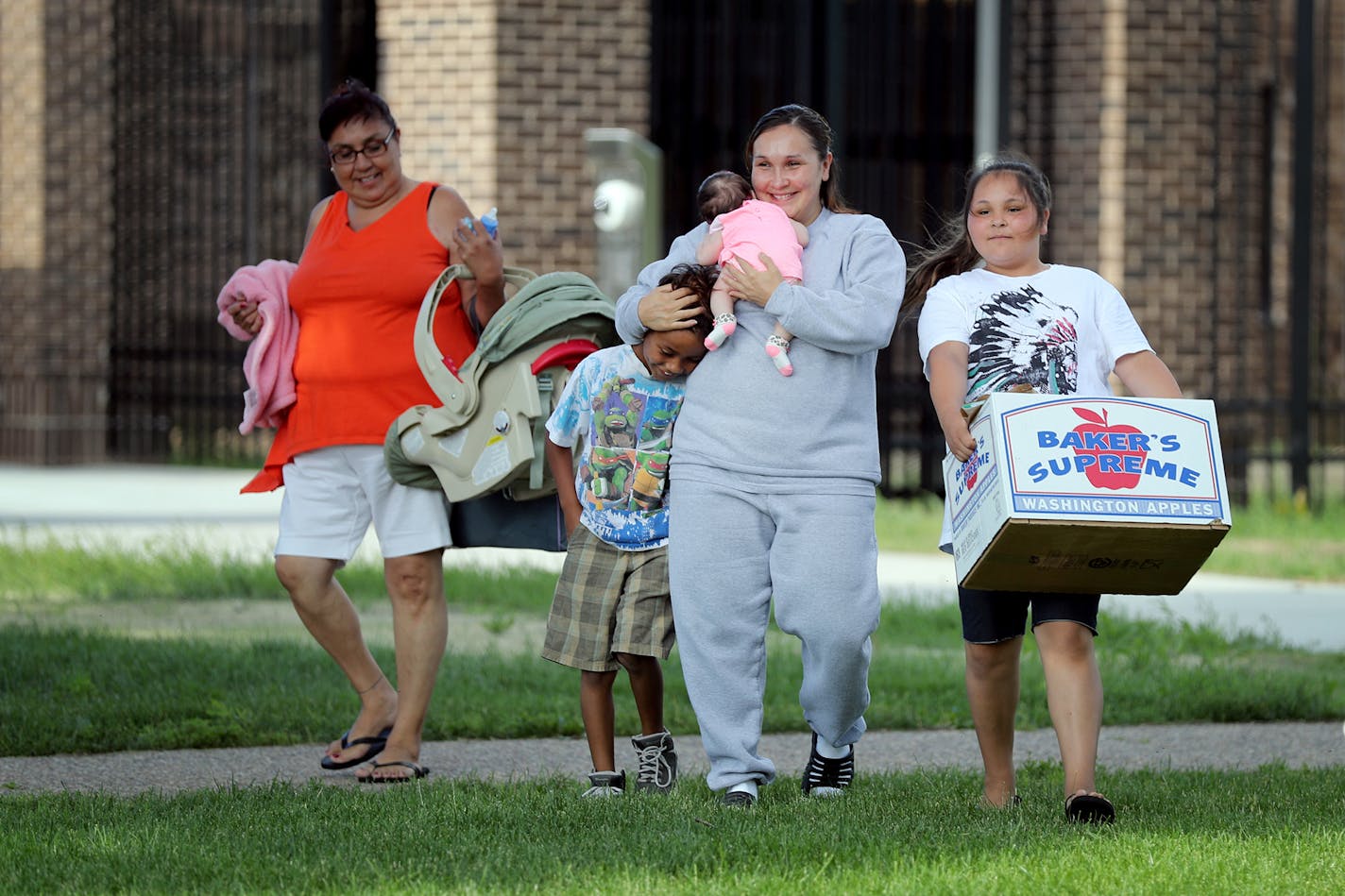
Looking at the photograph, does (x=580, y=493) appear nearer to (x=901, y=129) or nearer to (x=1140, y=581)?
(x=1140, y=581)

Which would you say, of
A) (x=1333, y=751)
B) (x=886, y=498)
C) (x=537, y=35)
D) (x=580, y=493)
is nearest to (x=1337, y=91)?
(x=886, y=498)

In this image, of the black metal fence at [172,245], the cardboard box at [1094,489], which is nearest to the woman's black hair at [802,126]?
the cardboard box at [1094,489]

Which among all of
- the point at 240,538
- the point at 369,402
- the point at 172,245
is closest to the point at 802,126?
the point at 369,402

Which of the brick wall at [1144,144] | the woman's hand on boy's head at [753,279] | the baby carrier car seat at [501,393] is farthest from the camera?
the brick wall at [1144,144]

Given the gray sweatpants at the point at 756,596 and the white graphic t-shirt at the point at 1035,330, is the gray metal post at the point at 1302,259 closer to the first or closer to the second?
the white graphic t-shirt at the point at 1035,330

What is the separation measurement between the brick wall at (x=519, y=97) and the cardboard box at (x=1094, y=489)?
333 inches

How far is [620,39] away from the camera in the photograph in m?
13.1

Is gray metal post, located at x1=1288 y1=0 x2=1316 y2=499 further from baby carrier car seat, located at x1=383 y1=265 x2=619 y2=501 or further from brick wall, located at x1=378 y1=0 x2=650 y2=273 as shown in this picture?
baby carrier car seat, located at x1=383 y1=265 x2=619 y2=501

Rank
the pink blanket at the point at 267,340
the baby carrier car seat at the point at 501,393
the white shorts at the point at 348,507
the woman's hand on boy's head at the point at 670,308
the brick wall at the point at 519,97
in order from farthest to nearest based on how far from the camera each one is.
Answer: the brick wall at the point at 519,97
the pink blanket at the point at 267,340
the white shorts at the point at 348,507
the baby carrier car seat at the point at 501,393
the woman's hand on boy's head at the point at 670,308

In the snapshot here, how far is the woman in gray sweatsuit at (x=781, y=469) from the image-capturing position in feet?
15.9

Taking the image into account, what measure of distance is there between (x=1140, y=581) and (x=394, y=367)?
87.6 inches

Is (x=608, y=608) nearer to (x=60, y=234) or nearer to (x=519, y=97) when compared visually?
(x=519, y=97)

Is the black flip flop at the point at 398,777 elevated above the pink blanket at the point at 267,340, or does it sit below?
below

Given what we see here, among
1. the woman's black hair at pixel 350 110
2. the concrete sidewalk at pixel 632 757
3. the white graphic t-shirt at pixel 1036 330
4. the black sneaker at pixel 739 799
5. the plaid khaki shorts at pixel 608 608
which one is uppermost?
the woman's black hair at pixel 350 110
